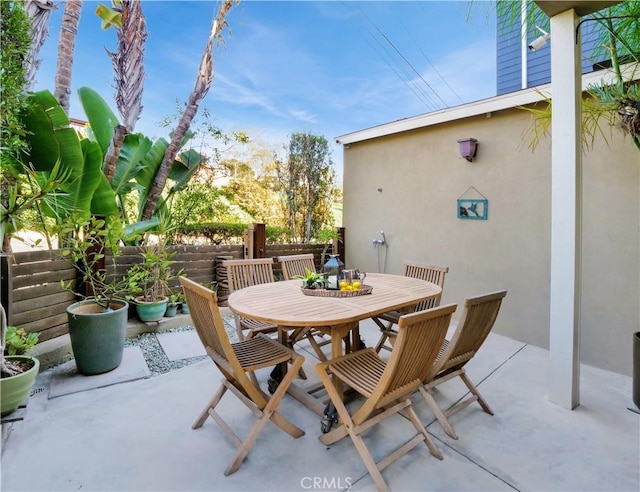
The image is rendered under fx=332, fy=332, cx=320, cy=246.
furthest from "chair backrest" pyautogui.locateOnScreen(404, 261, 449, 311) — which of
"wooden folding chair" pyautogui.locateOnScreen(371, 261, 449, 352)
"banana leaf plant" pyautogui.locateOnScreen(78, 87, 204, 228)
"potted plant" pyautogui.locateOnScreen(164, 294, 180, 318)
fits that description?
"banana leaf plant" pyautogui.locateOnScreen(78, 87, 204, 228)

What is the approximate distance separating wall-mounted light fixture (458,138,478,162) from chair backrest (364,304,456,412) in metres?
3.61

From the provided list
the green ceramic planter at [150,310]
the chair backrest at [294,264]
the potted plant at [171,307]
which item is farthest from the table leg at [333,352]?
the potted plant at [171,307]

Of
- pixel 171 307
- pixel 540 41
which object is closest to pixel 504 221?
pixel 540 41

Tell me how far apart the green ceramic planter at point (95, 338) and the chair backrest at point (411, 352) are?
2.79 m

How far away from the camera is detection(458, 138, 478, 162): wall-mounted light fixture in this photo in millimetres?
4844

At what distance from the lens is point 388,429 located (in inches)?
101

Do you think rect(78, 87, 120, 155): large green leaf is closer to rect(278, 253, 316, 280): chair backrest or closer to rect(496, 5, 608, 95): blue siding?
rect(278, 253, 316, 280): chair backrest

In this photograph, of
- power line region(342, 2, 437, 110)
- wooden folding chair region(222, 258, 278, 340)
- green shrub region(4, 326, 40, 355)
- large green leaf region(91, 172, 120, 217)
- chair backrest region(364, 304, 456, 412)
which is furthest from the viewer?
power line region(342, 2, 437, 110)

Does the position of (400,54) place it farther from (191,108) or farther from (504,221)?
(504,221)

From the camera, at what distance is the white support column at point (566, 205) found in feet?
9.34

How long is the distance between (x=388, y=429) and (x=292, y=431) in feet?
2.46

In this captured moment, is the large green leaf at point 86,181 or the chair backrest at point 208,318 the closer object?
the chair backrest at point 208,318

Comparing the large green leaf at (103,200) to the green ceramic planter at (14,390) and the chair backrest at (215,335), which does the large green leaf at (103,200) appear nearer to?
the green ceramic planter at (14,390)

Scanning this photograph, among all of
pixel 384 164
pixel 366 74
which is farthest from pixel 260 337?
pixel 366 74
